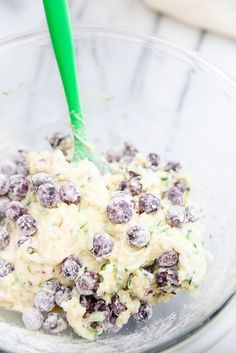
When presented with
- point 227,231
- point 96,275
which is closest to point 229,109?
point 227,231

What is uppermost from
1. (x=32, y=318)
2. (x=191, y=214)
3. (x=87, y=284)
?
(x=191, y=214)

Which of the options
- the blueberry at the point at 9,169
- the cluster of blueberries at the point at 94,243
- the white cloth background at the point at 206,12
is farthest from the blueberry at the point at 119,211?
the white cloth background at the point at 206,12

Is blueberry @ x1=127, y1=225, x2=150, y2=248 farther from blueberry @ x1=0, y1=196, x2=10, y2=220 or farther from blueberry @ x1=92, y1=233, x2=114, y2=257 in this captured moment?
blueberry @ x1=0, y1=196, x2=10, y2=220

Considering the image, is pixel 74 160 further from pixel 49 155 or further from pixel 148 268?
pixel 148 268

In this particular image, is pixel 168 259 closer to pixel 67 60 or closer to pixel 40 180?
pixel 40 180

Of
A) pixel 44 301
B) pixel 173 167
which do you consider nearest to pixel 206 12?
pixel 173 167

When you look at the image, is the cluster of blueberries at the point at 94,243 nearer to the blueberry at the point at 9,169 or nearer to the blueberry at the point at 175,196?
the blueberry at the point at 175,196

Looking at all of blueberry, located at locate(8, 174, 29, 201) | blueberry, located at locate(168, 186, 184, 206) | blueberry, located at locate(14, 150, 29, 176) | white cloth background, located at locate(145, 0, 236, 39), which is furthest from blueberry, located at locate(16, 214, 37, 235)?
white cloth background, located at locate(145, 0, 236, 39)
